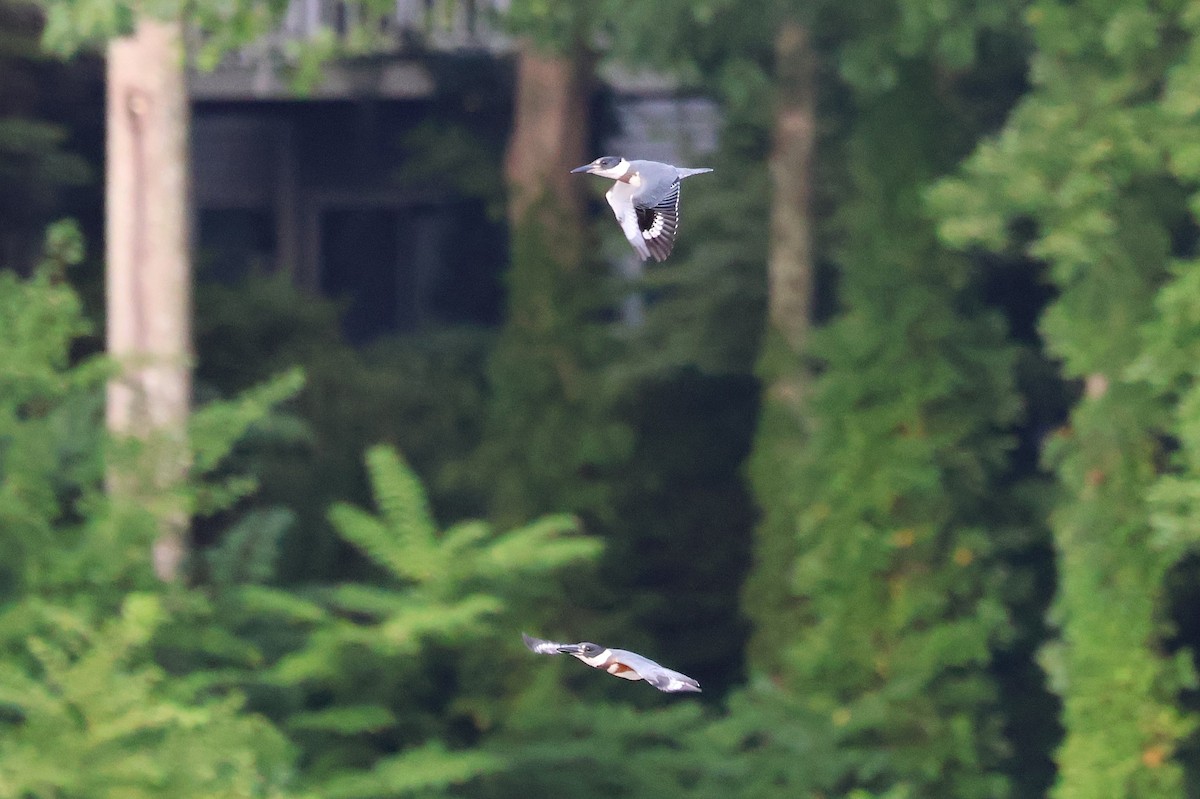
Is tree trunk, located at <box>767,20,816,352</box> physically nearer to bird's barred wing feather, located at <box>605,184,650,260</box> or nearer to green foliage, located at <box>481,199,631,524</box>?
green foliage, located at <box>481,199,631,524</box>

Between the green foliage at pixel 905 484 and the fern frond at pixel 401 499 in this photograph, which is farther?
the green foliage at pixel 905 484

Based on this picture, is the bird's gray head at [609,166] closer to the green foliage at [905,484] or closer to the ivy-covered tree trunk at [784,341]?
the green foliage at [905,484]

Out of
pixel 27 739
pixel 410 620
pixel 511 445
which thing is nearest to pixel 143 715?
pixel 27 739

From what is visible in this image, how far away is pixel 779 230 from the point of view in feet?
52.7

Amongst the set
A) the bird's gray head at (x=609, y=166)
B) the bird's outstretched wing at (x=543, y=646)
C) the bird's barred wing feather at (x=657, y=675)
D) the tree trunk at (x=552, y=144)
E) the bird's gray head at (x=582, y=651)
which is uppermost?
the bird's gray head at (x=609, y=166)

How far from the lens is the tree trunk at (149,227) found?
13.5 meters

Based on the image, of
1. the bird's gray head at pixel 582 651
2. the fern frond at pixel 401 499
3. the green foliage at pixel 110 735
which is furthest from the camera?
the fern frond at pixel 401 499

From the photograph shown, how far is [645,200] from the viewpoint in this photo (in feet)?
17.3

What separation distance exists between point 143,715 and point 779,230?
307 inches

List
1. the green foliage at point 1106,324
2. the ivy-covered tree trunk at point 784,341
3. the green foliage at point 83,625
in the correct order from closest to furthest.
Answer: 1. the green foliage at point 83,625
2. the green foliage at point 1106,324
3. the ivy-covered tree trunk at point 784,341

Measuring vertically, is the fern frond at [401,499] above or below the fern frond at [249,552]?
above

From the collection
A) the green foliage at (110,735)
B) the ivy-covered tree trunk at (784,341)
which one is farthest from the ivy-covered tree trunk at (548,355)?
the green foliage at (110,735)

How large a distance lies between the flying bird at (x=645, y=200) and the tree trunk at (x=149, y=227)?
8367 millimetres

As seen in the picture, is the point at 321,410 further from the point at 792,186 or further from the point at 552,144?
the point at 792,186
